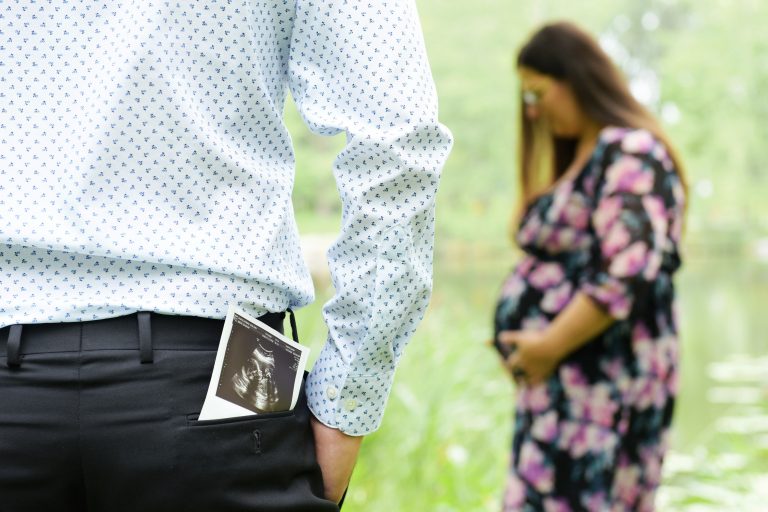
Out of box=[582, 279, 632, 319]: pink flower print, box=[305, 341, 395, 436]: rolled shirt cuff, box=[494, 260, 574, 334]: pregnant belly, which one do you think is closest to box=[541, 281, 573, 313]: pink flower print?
box=[494, 260, 574, 334]: pregnant belly

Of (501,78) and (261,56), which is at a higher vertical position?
(261,56)

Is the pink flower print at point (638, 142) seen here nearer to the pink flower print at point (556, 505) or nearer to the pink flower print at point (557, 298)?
the pink flower print at point (557, 298)

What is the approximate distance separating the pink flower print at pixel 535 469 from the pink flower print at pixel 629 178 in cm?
58

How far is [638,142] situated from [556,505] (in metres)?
0.77

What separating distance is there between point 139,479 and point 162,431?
0.04 metres

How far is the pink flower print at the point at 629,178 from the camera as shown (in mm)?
2037

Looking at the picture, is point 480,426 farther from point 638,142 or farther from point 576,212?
point 638,142

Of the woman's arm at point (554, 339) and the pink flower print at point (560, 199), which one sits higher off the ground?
the pink flower print at point (560, 199)

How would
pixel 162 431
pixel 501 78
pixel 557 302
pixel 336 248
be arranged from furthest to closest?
pixel 501 78, pixel 557 302, pixel 336 248, pixel 162 431

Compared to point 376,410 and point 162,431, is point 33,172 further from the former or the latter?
point 376,410

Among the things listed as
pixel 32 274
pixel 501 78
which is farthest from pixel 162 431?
pixel 501 78

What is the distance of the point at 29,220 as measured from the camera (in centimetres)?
80

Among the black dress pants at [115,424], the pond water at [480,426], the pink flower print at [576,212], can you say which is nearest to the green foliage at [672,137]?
the pond water at [480,426]

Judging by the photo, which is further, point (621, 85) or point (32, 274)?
point (621, 85)
